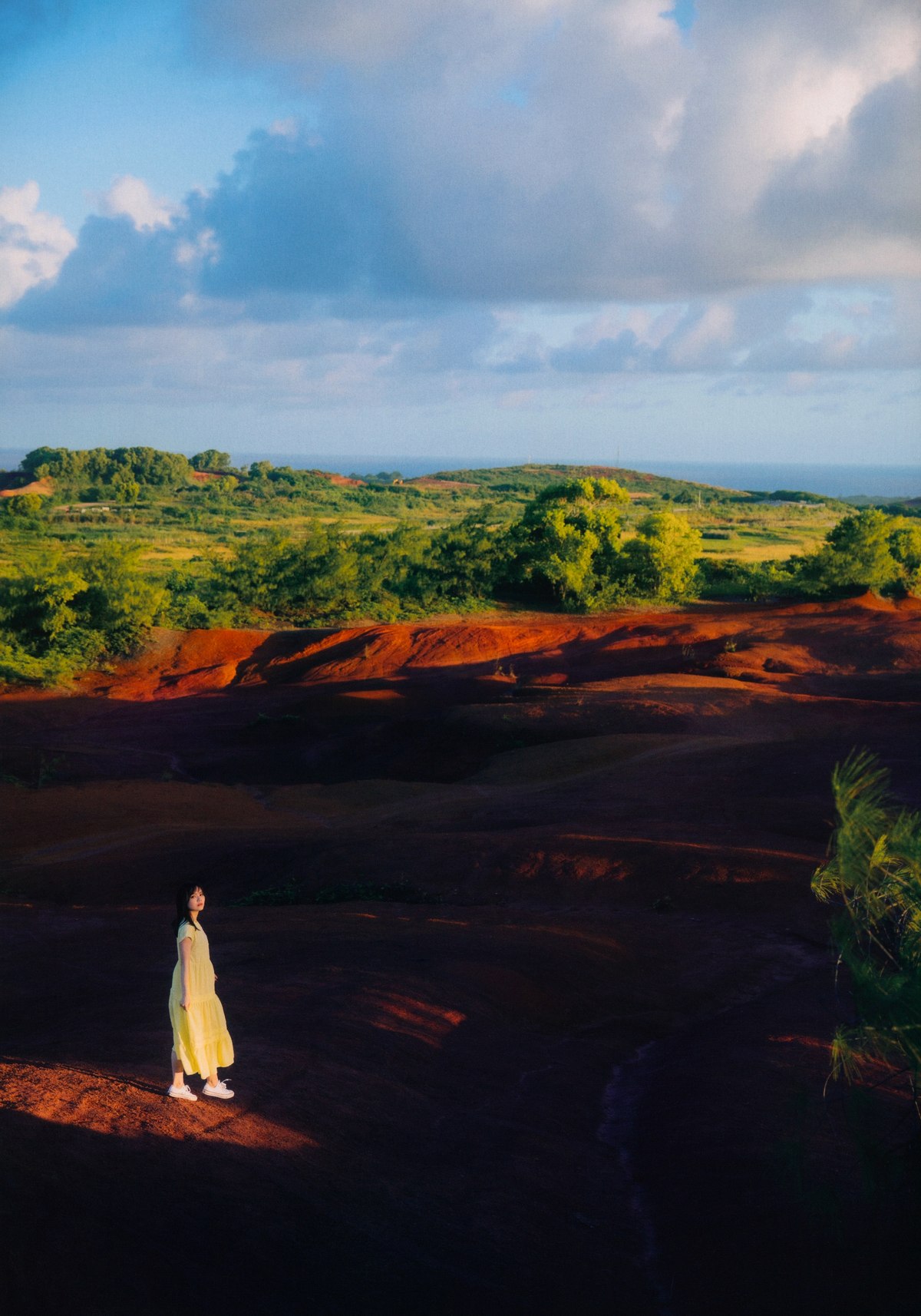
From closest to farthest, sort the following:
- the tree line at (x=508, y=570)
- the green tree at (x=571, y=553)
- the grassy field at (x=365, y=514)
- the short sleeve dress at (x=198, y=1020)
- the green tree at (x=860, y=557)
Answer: the short sleeve dress at (x=198, y=1020) → the tree line at (x=508, y=570) → the green tree at (x=860, y=557) → the green tree at (x=571, y=553) → the grassy field at (x=365, y=514)

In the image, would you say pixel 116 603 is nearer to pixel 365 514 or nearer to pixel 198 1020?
pixel 198 1020

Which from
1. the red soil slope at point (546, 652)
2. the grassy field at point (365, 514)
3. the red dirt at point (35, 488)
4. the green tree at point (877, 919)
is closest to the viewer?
the green tree at point (877, 919)

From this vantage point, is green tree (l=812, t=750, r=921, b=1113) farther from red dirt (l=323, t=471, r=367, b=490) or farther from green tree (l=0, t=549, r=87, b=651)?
red dirt (l=323, t=471, r=367, b=490)

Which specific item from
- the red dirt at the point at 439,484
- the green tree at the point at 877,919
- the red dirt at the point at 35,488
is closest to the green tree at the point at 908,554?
the green tree at the point at 877,919

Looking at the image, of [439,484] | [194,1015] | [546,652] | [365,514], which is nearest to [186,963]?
[194,1015]

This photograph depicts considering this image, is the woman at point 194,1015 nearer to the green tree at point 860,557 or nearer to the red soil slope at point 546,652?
the red soil slope at point 546,652

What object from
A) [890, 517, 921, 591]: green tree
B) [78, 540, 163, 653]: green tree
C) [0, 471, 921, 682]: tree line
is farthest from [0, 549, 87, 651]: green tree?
[890, 517, 921, 591]: green tree
